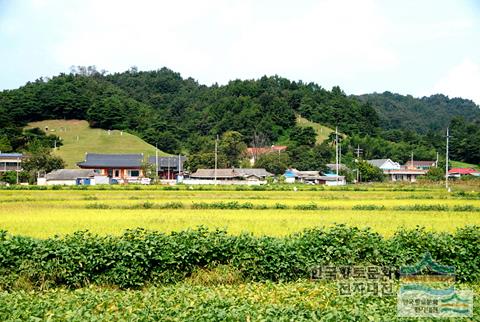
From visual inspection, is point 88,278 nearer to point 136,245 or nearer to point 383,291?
point 136,245

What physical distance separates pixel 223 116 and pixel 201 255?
102m

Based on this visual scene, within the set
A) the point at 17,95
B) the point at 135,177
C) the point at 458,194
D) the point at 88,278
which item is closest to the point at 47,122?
the point at 17,95

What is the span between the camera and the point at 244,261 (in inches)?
456

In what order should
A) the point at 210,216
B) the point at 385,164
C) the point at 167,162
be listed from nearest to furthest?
the point at 210,216 < the point at 167,162 < the point at 385,164

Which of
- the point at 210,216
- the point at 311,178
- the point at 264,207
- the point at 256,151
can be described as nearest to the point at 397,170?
the point at 311,178

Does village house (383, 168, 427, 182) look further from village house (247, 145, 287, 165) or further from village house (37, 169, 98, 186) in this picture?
village house (37, 169, 98, 186)

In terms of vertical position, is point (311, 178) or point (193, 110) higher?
point (193, 110)

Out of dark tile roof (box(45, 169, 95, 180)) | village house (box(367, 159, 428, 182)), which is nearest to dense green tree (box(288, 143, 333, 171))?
village house (box(367, 159, 428, 182))

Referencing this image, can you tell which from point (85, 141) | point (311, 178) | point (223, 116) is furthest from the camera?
point (223, 116)

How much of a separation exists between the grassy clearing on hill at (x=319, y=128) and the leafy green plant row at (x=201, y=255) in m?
93.5

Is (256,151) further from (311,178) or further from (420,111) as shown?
(420,111)

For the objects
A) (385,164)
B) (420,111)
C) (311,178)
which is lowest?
(311,178)

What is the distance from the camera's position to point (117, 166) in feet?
247

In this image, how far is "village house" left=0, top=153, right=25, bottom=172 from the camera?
77.9 metres
